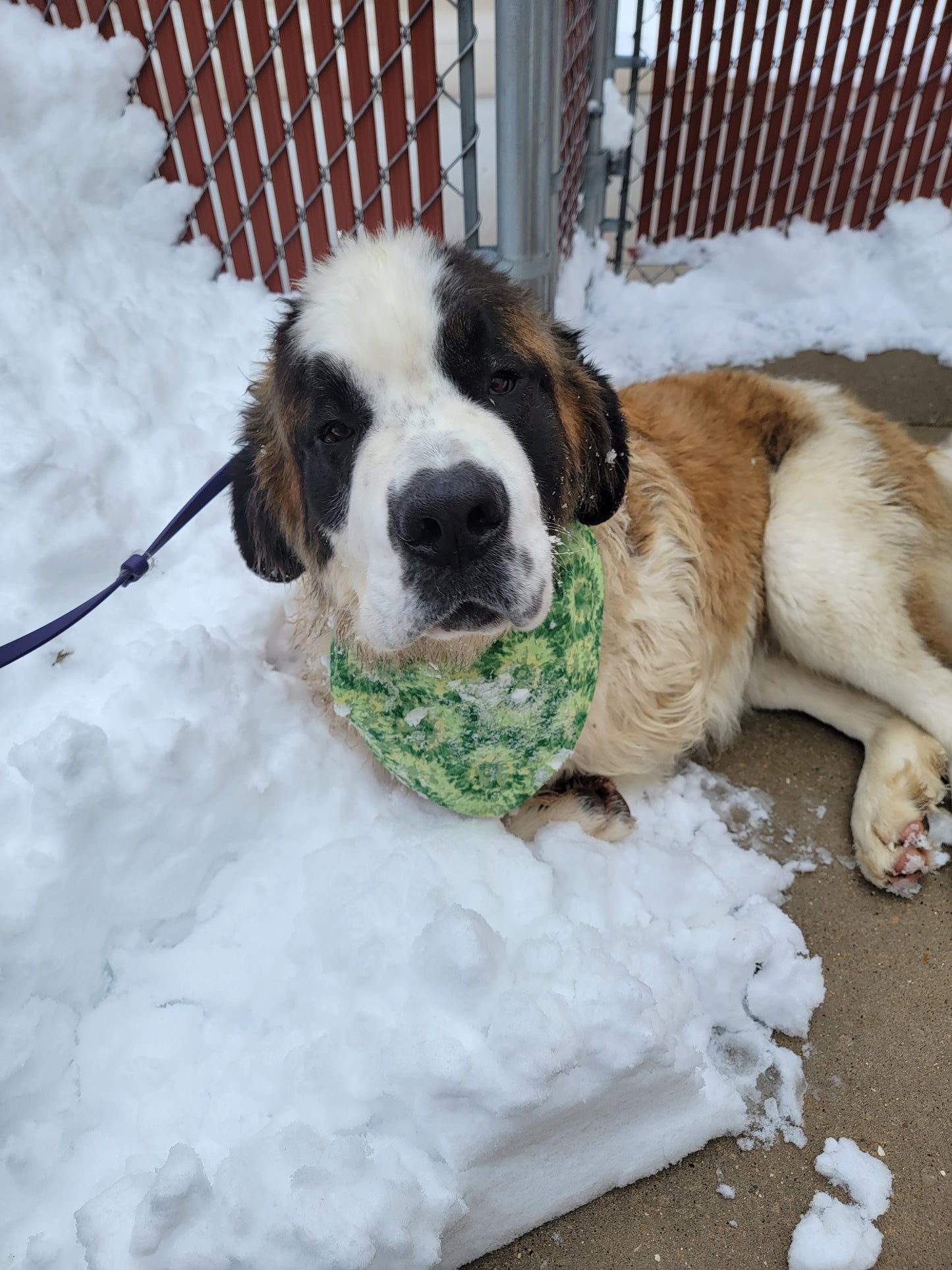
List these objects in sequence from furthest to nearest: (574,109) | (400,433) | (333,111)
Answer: (574,109), (333,111), (400,433)

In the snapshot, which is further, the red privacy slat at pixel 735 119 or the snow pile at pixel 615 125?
the snow pile at pixel 615 125

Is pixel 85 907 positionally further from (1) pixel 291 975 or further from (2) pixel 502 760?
(2) pixel 502 760

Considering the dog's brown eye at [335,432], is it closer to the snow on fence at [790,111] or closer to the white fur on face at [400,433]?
the white fur on face at [400,433]

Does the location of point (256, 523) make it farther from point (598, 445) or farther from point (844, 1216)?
point (844, 1216)

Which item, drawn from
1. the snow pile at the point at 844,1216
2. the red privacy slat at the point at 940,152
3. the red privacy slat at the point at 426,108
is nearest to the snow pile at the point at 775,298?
the red privacy slat at the point at 940,152

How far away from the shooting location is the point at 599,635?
2439 mm

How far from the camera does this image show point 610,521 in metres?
2.64

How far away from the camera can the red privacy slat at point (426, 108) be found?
3.57 m

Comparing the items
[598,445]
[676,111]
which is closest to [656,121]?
[676,111]

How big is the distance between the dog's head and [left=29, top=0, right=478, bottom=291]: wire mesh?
1.89 m

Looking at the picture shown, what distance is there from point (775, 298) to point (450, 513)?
14.7 ft

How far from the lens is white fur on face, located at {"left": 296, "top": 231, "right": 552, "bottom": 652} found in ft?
5.77

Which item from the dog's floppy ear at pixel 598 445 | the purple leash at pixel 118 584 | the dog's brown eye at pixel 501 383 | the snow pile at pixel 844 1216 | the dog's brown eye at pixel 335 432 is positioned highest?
the dog's brown eye at pixel 501 383

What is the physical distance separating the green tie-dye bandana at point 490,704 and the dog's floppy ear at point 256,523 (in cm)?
29
